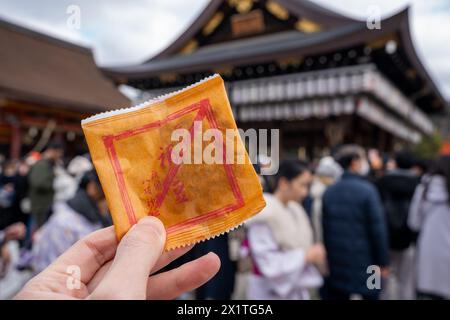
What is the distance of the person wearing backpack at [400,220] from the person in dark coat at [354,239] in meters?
0.88

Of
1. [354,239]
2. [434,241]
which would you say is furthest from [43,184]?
[434,241]

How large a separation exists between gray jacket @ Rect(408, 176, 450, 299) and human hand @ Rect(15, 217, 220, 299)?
2.35 m

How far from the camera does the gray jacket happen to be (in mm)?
2586

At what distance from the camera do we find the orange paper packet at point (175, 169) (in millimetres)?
715

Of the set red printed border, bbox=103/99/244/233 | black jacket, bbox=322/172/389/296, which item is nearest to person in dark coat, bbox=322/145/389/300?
black jacket, bbox=322/172/389/296

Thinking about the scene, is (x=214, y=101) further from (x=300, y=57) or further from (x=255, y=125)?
(x=255, y=125)

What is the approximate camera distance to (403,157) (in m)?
3.72

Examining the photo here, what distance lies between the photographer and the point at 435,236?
2.63 m

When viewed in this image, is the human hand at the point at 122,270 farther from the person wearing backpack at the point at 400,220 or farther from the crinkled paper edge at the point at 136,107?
the person wearing backpack at the point at 400,220

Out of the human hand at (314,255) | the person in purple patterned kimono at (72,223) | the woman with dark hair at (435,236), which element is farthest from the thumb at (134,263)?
the woman with dark hair at (435,236)

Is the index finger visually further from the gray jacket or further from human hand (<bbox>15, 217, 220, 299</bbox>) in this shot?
the gray jacket

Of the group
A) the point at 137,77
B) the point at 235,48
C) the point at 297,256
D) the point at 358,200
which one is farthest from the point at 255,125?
the point at 297,256

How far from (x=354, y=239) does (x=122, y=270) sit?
223 cm

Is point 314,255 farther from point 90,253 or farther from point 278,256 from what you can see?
point 90,253
